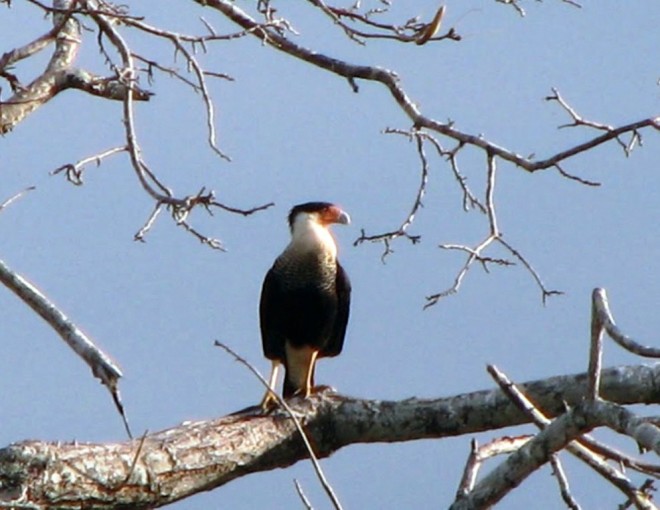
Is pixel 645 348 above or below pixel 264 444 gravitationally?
below

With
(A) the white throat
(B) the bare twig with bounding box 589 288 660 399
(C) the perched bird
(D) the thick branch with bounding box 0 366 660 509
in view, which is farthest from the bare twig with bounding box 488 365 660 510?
(A) the white throat

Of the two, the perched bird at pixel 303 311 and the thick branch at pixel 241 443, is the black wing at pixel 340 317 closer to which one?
the perched bird at pixel 303 311

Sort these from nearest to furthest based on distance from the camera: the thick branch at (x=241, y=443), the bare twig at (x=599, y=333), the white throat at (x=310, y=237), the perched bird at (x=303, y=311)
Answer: the bare twig at (x=599, y=333), the thick branch at (x=241, y=443), the perched bird at (x=303, y=311), the white throat at (x=310, y=237)

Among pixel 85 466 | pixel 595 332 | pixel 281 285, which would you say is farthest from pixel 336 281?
pixel 595 332

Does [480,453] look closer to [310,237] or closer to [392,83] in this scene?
[392,83]

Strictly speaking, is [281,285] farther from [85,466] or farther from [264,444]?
[85,466]

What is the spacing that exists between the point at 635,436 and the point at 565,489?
32.1 inches

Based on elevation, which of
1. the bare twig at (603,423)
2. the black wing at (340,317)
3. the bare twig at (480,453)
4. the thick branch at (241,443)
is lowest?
the bare twig at (603,423)

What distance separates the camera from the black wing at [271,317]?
6.78 meters

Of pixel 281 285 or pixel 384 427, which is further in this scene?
pixel 281 285

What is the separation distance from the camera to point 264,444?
4438mm

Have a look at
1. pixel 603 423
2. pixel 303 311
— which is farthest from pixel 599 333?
pixel 303 311

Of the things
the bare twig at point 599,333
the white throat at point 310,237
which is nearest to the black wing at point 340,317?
the white throat at point 310,237

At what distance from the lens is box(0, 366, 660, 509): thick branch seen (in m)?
3.96
